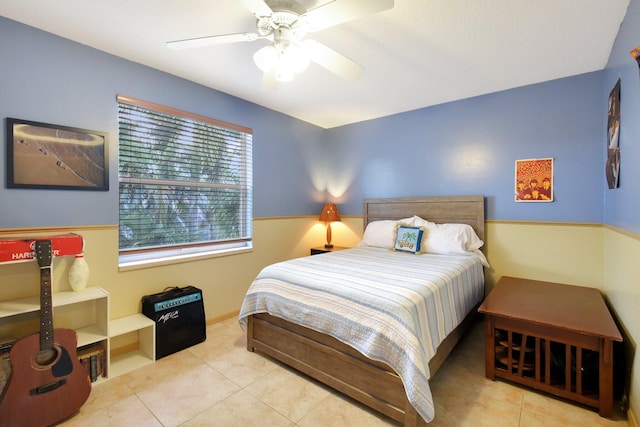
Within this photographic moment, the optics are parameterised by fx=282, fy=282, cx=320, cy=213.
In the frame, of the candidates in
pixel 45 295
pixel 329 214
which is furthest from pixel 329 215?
pixel 45 295

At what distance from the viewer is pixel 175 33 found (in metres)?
1.91

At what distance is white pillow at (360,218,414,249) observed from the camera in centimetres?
324

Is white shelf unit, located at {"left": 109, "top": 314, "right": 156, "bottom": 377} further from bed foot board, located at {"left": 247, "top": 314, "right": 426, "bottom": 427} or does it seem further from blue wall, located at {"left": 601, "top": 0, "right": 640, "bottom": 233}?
blue wall, located at {"left": 601, "top": 0, "right": 640, "bottom": 233}

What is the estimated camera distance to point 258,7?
1355 mm

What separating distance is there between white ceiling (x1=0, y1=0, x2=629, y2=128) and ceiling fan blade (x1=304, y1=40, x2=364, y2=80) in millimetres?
245

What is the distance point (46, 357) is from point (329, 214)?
302 centimetres

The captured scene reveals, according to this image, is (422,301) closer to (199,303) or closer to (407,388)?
(407,388)

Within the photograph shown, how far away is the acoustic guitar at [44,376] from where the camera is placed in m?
1.44

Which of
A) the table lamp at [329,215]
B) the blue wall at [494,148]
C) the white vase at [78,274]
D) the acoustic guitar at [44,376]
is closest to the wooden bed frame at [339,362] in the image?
the acoustic guitar at [44,376]

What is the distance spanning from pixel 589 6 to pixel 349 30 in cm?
139

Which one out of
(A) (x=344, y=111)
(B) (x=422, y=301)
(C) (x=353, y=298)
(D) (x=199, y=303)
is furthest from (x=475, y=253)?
(D) (x=199, y=303)

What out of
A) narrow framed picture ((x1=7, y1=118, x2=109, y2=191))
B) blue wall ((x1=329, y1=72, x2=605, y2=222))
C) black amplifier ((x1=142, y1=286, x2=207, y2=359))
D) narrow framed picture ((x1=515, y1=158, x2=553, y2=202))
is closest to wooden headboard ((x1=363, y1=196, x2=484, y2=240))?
blue wall ((x1=329, y1=72, x2=605, y2=222))

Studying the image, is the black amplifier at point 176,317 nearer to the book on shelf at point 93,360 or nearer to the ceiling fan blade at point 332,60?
the book on shelf at point 93,360

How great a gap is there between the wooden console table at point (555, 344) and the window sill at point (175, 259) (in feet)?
7.69
